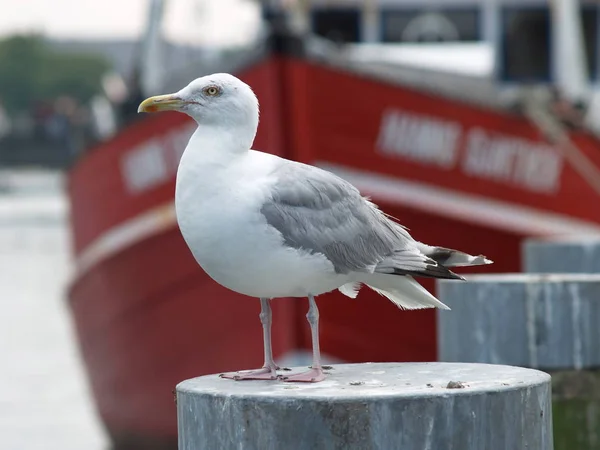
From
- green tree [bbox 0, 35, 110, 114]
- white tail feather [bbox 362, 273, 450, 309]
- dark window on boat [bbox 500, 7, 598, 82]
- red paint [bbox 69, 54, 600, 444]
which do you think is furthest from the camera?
green tree [bbox 0, 35, 110, 114]

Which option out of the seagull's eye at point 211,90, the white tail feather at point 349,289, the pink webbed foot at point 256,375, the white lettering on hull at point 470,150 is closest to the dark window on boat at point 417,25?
the white lettering on hull at point 470,150

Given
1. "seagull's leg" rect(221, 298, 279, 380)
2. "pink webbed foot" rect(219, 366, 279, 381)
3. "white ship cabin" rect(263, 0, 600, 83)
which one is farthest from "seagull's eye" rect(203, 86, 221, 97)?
"white ship cabin" rect(263, 0, 600, 83)

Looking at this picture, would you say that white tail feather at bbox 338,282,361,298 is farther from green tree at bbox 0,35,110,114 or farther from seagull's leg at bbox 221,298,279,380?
green tree at bbox 0,35,110,114

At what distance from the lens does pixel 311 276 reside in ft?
11.9

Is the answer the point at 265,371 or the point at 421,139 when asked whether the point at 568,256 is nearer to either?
the point at 421,139

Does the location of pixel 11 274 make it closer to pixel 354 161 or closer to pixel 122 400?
pixel 122 400

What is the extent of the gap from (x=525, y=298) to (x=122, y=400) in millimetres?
6716

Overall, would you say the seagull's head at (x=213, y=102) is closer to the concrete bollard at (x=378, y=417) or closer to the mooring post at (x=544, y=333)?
the concrete bollard at (x=378, y=417)

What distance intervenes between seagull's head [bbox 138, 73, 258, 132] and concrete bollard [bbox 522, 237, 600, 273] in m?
3.15

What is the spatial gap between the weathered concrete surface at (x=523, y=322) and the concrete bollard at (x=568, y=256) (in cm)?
178

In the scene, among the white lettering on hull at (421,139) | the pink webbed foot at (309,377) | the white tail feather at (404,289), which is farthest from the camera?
the white lettering on hull at (421,139)

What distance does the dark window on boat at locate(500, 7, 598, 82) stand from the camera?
1154 cm

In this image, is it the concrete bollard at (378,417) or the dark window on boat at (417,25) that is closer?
the concrete bollard at (378,417)

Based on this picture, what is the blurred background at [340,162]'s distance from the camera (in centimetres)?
883
